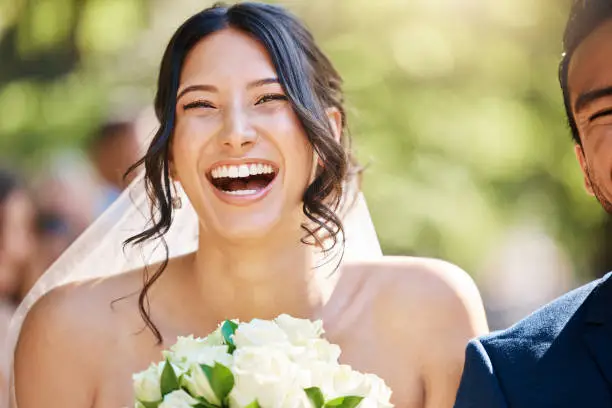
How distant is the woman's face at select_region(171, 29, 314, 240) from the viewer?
6.66ft

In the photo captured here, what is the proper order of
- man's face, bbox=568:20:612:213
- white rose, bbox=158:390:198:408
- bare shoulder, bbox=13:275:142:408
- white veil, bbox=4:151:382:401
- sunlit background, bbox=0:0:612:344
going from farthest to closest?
1. sunlit background, bbox=0:0:612:344
2. white veil, bbox=4:151:382:401
3. bare shoulder, bbox=13:275:142:408
4. man's face, bbox=568:20:612:213
5. white rose, bbox=158:390:198:408

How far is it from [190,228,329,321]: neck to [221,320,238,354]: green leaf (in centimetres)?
48

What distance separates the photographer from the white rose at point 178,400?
1.45 meters

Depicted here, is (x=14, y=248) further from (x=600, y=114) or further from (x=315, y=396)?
(x=600, y=114)

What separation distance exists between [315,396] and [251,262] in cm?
65

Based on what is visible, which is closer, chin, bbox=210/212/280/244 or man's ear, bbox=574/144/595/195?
man's ear, bbox=574/144/595/195

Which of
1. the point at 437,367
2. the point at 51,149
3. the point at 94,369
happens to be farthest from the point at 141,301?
the point at 51,149

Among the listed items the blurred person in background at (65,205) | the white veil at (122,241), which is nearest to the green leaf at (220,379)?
the white veil at (122,241)

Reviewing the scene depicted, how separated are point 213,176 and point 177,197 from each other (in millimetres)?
128

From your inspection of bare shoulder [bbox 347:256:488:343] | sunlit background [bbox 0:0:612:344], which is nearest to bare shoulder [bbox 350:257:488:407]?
bare shoulder [bbox 347:256:488:343]

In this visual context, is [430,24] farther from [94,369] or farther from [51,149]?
[94,369]

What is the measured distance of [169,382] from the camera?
1.50 meters

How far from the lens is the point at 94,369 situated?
2.11m

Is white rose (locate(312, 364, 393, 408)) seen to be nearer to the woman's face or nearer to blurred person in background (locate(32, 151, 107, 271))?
the woman's face
